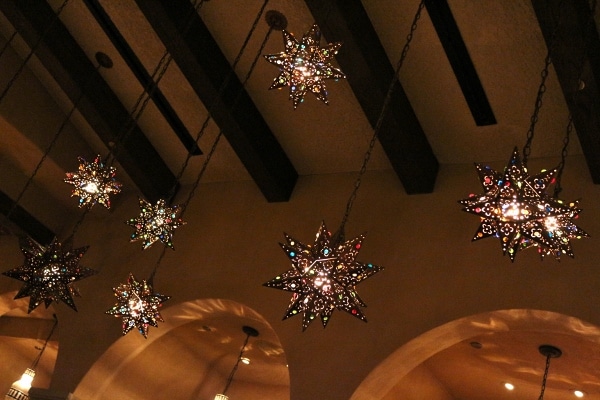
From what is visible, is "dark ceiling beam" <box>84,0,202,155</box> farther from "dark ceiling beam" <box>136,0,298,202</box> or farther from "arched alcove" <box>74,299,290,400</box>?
"arched alcove" <box>74,299,290,400</box>

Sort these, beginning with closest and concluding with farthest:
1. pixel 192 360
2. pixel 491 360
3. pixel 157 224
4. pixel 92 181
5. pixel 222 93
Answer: pixel 157 224
pixel 92 181
pixel 222 93
pixel 491 360
pixel 192 360

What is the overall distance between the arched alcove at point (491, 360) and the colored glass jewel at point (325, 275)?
65.5 inches

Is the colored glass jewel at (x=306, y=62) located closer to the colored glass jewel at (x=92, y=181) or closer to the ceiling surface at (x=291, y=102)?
the ceiling surface at (x=291, y=102)

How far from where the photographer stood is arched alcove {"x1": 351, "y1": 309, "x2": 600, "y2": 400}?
5.67 meters

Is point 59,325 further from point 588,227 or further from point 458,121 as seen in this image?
point 588,227

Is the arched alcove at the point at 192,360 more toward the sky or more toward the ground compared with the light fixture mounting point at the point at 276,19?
more toward the ground

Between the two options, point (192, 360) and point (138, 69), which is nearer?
point (138, 69)

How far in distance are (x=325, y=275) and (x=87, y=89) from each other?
176 inches

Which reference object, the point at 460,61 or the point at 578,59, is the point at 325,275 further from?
the point at 460,61

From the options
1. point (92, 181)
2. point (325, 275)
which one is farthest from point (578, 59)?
point (92, 181)

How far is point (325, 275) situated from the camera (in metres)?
4.34

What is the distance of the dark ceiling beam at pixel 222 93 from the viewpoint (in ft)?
21.1

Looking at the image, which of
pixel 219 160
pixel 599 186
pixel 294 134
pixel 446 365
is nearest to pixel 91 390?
pixel 219 160

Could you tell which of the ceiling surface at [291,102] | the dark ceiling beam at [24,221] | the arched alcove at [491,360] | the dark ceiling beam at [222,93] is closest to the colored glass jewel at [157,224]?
the ceiling surface at [291,102]
